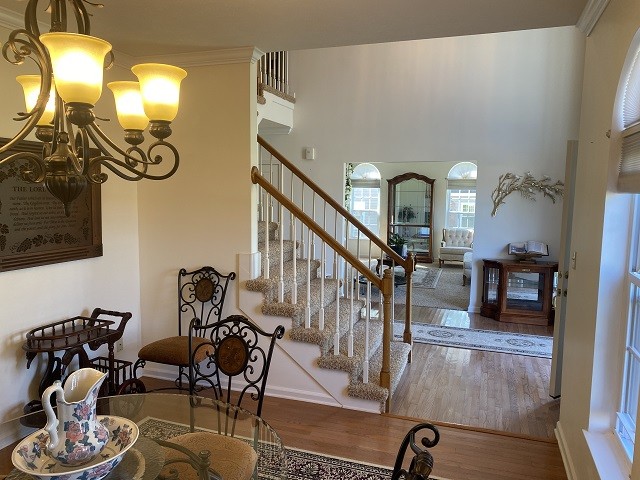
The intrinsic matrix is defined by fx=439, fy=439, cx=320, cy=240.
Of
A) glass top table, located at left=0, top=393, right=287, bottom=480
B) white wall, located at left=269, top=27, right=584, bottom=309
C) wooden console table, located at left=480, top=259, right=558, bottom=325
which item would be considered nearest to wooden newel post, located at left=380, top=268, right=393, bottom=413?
glass top table, located at left=0, top=393, right=287, bottom=480

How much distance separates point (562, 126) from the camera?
551cm

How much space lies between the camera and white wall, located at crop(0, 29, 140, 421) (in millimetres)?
2643

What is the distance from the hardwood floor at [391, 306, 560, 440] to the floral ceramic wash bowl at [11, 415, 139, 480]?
87.2 inches

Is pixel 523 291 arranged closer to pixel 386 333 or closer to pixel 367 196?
pixel 386 333

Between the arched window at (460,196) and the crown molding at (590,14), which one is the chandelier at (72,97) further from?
the arched window at (460,196)

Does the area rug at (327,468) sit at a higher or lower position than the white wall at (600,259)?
lower

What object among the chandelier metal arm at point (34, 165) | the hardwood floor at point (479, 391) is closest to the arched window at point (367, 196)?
the hardwood floor at point (479, 391)

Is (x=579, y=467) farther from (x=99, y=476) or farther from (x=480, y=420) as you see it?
(x=99, y=476)

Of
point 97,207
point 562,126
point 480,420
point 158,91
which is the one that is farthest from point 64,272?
point 562,126

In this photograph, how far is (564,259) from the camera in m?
3.28

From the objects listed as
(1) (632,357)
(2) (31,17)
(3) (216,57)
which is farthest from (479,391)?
(2) (31,17)

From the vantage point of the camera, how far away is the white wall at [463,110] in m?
5.53

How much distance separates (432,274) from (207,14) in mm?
7538

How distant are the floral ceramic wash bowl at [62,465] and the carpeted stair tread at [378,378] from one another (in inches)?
77.2
